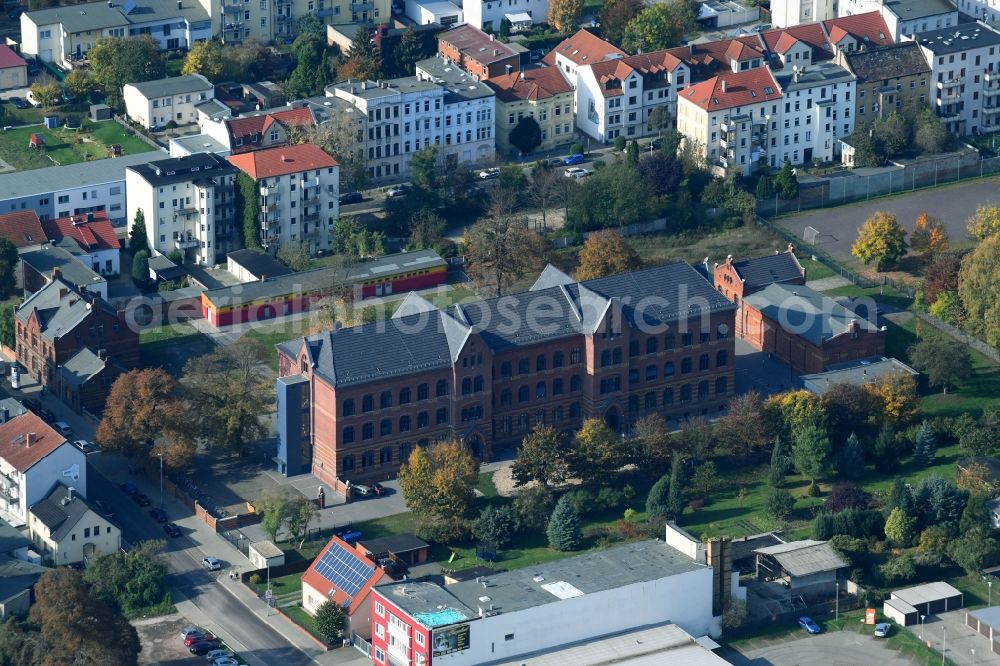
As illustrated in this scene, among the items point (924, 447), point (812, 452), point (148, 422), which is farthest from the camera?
point (924, 447)

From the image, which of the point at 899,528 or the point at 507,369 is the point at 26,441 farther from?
the point at 899,528

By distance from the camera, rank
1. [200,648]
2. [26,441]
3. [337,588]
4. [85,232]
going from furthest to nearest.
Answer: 1. [85,232]
2. [26,441]
3. [337,588]
4. [200,648]

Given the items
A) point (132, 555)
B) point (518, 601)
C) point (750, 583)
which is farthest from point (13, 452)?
point (750, 583)

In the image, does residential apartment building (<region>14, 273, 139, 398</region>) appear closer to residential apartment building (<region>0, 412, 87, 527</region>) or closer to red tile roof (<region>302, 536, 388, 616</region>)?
residential apartment building (<region>0, 412, 87, 527</region>)

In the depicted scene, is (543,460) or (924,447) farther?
(924,447)

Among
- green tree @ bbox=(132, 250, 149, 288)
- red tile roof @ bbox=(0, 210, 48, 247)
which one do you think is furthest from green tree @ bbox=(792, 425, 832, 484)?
red tile roof @ bbox=(0, 210, 48, 247)

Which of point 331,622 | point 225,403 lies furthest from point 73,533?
point 331,622

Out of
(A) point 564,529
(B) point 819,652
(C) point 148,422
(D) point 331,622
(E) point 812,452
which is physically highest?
(C) point 148,422
